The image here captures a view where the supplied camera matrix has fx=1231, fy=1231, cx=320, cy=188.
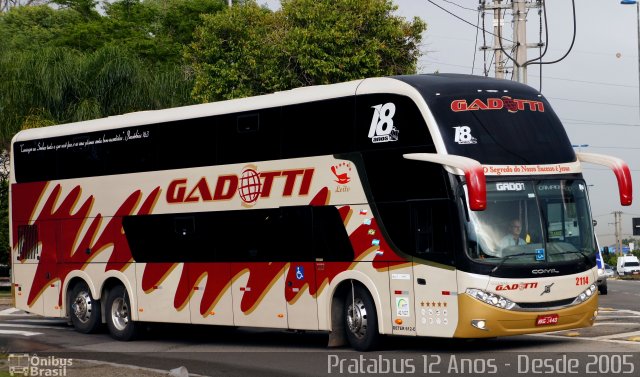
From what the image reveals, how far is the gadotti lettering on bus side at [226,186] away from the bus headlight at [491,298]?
138 inches

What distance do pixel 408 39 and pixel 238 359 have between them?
94.6 feet

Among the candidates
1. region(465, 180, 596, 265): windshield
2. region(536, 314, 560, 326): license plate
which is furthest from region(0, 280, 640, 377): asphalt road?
region(465, 180, 596, 265): windshield

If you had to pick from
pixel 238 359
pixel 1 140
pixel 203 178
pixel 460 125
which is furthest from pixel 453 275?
pixel 1 140

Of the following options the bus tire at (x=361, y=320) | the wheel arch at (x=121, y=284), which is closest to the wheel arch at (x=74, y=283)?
the wheel arch at (x=121, y=284)

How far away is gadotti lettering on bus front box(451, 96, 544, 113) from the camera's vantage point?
57.2 feet

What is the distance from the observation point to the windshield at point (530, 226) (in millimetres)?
16703

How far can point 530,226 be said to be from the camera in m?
17.0

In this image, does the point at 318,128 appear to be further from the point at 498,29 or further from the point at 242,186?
the point at 498,29

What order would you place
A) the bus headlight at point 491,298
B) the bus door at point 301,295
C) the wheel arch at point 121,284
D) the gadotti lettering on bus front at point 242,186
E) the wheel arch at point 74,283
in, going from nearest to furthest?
1. the bus headlight at point 491,298
2. the bus door at point 301,295
3. the gadotti lettering on bus front at point 242,186
4. the wheel arch at point 121,284
5. the wheel arch at point 74,283

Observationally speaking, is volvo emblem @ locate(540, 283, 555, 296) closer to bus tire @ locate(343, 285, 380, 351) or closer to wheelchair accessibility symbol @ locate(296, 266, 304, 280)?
bus tire @ locate(343, 285, 380, 351)

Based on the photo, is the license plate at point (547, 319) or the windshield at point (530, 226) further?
the license plate at point (547, 319)

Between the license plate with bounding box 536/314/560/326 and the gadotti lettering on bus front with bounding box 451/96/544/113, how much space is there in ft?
9.80

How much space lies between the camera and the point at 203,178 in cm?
2072

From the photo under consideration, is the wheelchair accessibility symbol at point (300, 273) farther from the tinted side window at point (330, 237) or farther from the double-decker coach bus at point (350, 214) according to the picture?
the tinted side window at point (330, 237)
